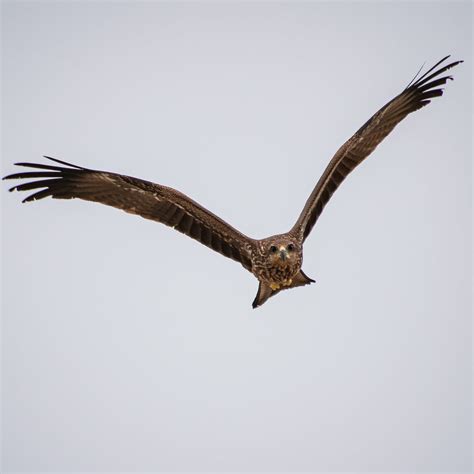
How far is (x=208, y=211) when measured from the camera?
12.8 metres

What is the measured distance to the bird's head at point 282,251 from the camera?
12.2 meters

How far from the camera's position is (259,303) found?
13.1 m

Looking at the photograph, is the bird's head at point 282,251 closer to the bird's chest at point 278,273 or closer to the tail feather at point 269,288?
the bird's chest at point 278,273

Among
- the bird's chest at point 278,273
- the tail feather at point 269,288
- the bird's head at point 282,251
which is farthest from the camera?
the tail feather at point 269,288

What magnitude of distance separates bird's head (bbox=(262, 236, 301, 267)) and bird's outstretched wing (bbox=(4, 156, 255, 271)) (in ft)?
1.52

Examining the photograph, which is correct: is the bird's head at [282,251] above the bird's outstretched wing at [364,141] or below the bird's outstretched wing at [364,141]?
below

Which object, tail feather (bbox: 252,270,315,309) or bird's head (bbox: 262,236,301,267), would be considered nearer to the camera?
bird's head (bbox: 262,236,301,267)

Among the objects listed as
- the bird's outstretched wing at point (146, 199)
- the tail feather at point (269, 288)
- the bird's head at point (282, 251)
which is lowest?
the tail feather at point (269, 288)

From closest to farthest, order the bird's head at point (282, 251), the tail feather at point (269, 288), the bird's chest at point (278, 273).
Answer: the bird's head at point (282, 251) → the bird's chest at point (278, 273) → the tail feather at point (269, 288)

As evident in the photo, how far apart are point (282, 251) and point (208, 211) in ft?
4.45

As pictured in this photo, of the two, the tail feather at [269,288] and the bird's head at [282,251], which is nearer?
the bird's head at [282,251]

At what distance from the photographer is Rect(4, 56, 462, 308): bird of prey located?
1238 centimetres

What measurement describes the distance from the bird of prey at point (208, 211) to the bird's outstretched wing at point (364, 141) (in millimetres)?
15

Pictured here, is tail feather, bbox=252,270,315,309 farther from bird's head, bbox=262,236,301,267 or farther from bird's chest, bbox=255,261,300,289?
bird's head, bbox=262,236,301,267
